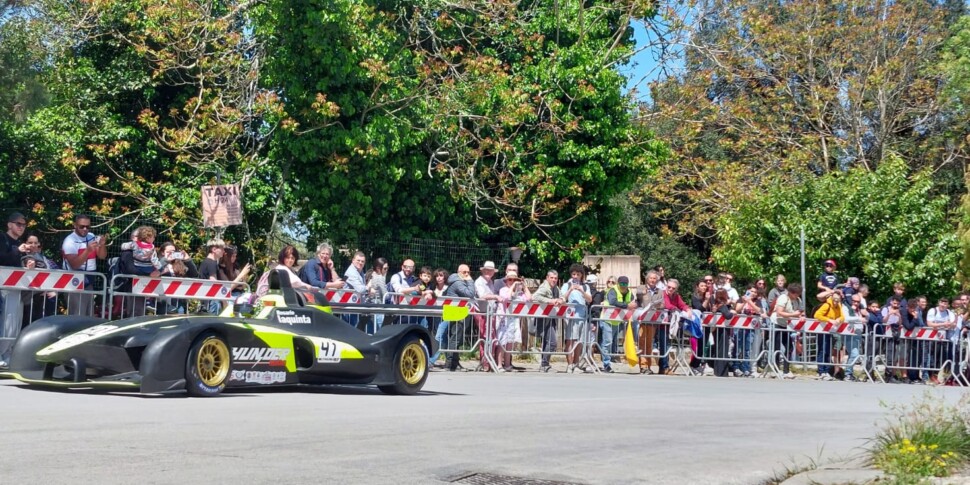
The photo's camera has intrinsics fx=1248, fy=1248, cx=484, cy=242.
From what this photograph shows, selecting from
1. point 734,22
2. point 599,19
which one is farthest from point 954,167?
point 599,19

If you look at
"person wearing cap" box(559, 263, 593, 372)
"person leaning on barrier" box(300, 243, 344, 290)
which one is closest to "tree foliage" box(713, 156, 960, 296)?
"person wearing cap" box(559, 263, 593, 372)

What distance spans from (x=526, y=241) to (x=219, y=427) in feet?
66.6

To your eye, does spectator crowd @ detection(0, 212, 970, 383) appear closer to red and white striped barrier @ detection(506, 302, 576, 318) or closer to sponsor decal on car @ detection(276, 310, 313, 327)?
red and white striped barrier @ detection(506, 302, 576, 318)

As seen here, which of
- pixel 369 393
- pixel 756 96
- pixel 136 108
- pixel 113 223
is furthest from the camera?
pixel 756 96

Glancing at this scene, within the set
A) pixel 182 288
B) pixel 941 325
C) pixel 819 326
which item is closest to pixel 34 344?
pixel 182 288

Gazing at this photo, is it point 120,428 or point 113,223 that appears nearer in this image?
point 120,428

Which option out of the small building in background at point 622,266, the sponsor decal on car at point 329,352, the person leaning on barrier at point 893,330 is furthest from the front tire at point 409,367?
the small building in background at point 622,266

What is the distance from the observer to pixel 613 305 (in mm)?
22656

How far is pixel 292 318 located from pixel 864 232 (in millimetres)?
26023

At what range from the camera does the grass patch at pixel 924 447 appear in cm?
824

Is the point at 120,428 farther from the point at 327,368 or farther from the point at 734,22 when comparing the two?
the point at 734,22

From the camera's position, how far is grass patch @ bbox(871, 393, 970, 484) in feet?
27.0

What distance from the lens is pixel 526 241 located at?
2942cm

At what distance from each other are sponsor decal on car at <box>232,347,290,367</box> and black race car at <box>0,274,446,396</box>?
10mm
